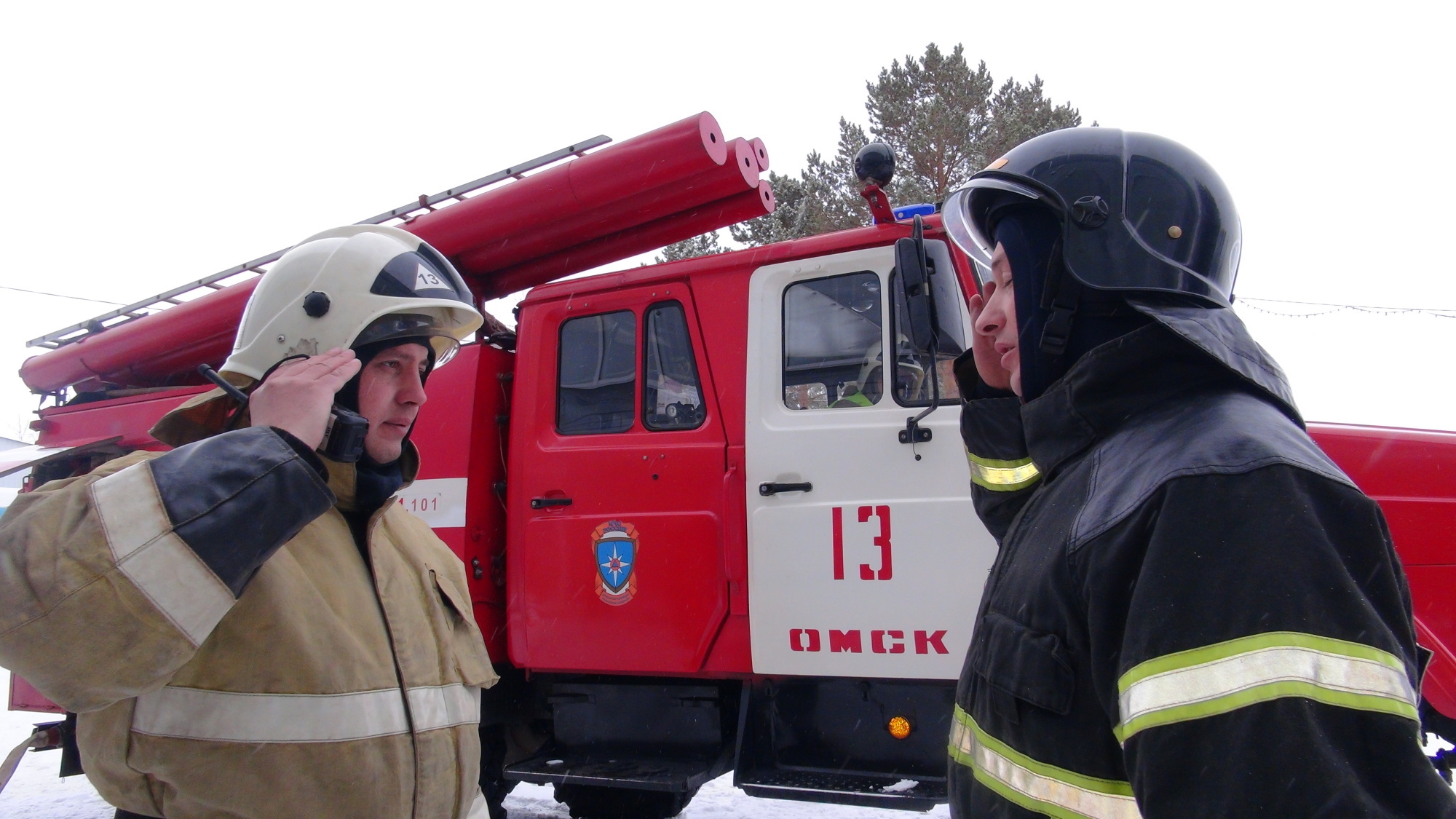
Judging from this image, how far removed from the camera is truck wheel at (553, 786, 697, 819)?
3855 mm

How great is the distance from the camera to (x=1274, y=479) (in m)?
0.73

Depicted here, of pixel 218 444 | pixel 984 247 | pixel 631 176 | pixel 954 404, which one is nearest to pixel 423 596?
pixel 218 444

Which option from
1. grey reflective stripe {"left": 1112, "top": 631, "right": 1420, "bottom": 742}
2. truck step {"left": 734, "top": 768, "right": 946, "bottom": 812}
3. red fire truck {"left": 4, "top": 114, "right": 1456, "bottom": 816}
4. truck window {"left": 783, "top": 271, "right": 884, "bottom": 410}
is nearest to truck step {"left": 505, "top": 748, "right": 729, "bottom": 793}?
red fire truck {"left": 4, "top": 114, "right": 1456, "bottom": 816}

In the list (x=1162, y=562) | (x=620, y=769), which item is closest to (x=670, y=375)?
(x=620, y=769)

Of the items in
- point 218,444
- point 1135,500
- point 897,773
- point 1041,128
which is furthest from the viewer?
point 1041,128

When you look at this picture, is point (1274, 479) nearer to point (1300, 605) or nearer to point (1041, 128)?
point (1300, 605)

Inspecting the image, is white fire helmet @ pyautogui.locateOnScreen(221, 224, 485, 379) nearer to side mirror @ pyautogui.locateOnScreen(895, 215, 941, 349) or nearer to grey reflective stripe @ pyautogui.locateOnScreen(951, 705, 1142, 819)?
grey reflective stripe @ pyautogui.locateOnScreen(951, 705, 1142, 819)

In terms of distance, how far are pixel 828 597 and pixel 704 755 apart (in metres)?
0.84

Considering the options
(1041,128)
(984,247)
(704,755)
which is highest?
(1041,128)

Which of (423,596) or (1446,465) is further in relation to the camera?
(1446,465)

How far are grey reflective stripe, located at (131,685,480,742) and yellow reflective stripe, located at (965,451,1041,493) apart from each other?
0.98 metres

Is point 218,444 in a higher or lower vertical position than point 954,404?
higher

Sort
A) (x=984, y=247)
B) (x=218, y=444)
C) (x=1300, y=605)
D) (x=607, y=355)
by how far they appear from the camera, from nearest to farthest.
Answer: (x=1300, y=605) → (x=218, y=444) → (x=984, y=247) → (x=607, y=355)

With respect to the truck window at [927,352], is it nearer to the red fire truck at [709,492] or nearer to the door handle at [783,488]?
the red fire truck at [709,492]
